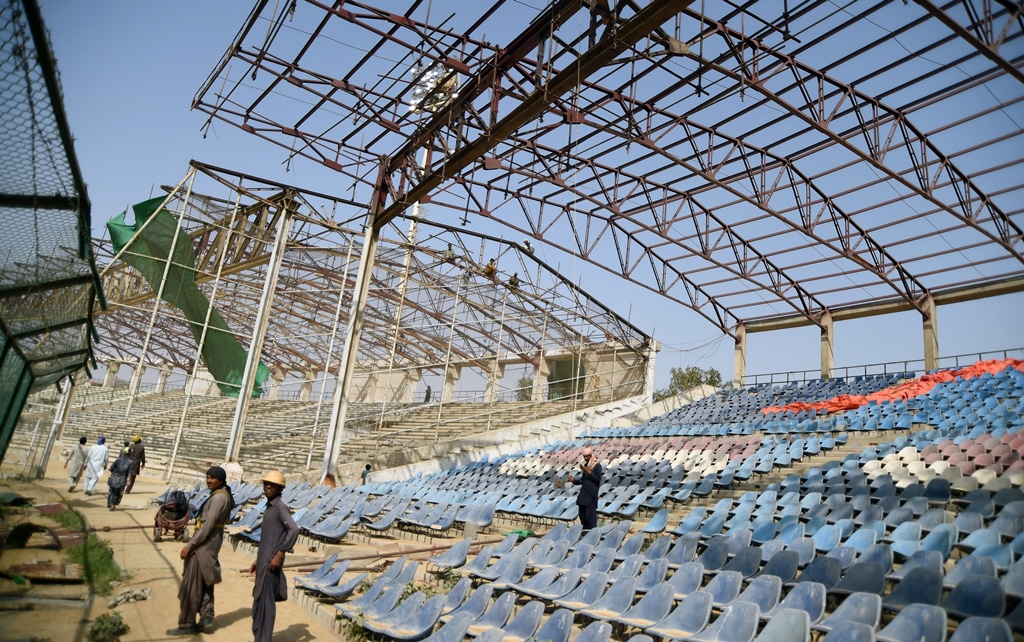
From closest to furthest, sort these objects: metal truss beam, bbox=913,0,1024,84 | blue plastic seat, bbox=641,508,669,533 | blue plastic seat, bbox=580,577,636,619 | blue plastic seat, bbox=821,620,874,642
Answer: blue plastic seat, bbox=821,620,874,642 → blue plastic seat, bbox=580,577,636,619 → blue plastic seat, bbox=641,508,669,533 → metal truss beam, bbox=913,0,1024,84

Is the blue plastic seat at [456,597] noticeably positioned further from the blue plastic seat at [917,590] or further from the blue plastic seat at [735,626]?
the blue plastic seat at [917,590]

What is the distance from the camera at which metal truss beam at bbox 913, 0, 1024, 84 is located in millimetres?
11039

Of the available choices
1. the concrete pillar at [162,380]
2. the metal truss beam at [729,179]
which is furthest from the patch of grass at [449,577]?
the concrete pillar at [162,380]

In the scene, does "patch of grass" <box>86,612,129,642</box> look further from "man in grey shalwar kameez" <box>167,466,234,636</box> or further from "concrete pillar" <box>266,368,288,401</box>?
"concrete pillar" <box>266,368,288,401</box>

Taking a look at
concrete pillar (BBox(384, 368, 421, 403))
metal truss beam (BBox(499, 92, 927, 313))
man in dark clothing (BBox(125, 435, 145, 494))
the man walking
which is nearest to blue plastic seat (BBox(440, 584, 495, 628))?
man in dark clothing (BBox(125, 435, 145, 494))

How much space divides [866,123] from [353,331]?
15.0 metres

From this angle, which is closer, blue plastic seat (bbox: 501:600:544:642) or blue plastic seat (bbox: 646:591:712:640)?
blue plastic seat (bbox: 646:591:712:640)

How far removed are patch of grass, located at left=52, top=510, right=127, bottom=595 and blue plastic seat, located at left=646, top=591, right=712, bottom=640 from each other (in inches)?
206

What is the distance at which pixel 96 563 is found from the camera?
6871 millimetres

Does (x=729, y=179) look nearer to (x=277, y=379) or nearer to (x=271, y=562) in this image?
(x=271, y=562)

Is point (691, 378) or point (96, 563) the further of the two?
point (691, 378)

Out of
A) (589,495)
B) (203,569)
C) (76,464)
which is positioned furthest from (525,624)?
(76,464)

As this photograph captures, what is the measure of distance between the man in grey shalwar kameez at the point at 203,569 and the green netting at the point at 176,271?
15.0m

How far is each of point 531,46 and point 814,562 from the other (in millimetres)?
11262
